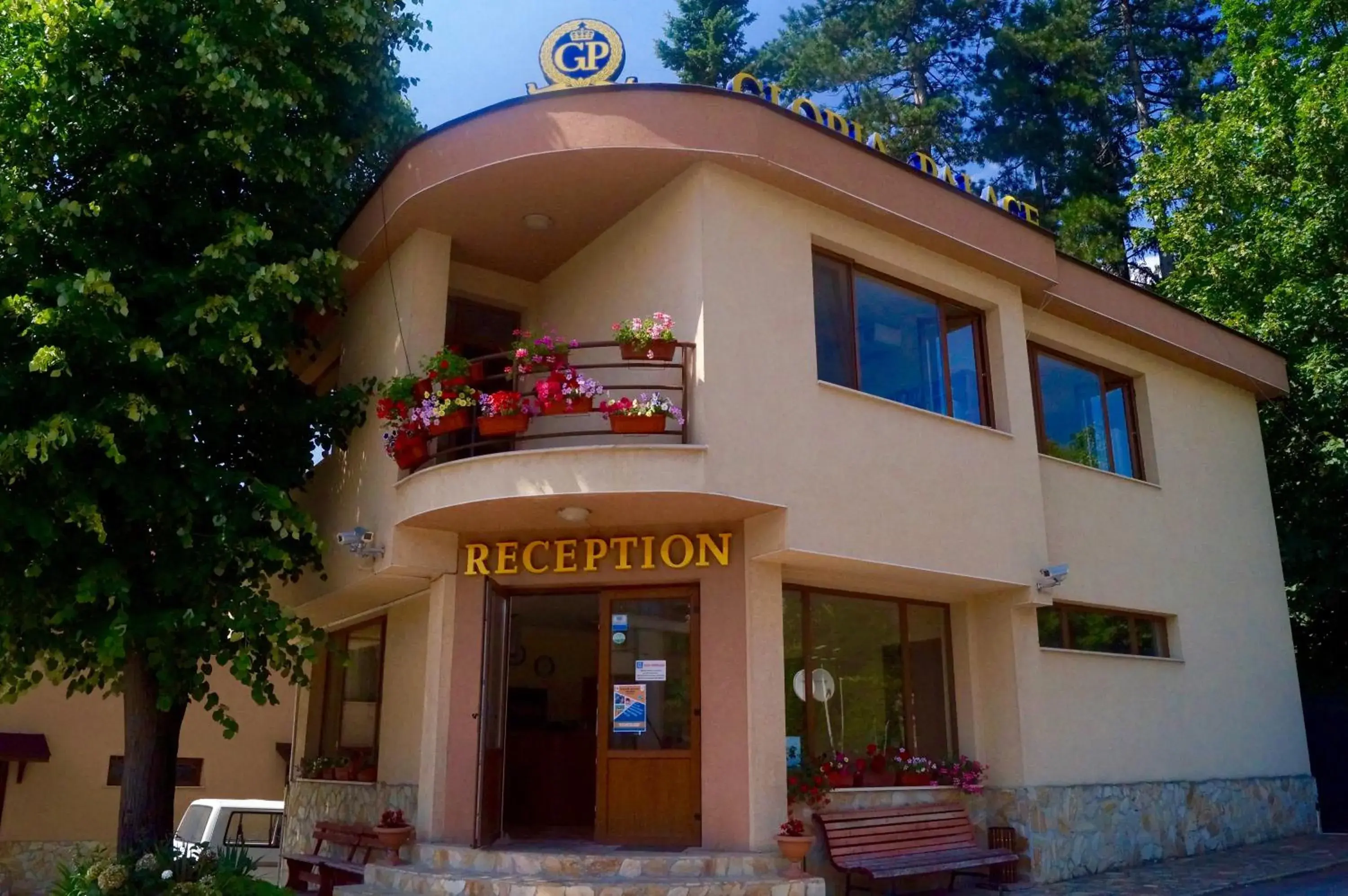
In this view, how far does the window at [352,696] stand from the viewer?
13.0 metres

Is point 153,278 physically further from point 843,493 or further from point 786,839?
point 786,839

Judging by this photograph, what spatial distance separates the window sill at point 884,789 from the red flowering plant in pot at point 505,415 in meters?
4.61

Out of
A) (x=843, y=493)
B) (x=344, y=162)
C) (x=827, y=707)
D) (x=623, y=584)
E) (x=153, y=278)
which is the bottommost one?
(x=827, y=707)

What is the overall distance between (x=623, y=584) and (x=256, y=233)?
4.84 m

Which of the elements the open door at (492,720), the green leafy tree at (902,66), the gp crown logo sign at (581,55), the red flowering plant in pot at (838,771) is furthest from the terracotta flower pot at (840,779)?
the green leafy tree at (902,66)

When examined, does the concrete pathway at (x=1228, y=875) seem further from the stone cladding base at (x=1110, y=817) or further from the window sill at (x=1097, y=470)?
the window sill at (x=1097, y=470)

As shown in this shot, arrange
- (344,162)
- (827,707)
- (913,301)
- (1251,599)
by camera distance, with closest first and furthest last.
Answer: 1. (827,707)
2. (913,301)
3. (344,162)
4. (1251,599)

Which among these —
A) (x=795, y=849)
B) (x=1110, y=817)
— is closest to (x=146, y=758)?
(x=795, y=849)

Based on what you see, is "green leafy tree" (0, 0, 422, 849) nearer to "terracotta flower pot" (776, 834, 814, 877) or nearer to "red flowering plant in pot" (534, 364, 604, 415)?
"red flowering plant in pot" (534, 364, 604, 415)

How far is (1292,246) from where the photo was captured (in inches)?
738

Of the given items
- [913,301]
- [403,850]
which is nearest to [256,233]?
[403,850]

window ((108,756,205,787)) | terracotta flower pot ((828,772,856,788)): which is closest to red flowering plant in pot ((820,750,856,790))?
terracotta flower pot ((828,772,856,788))

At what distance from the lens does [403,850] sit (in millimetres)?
10352

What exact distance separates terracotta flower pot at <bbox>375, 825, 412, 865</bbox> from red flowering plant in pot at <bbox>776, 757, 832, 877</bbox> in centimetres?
348
